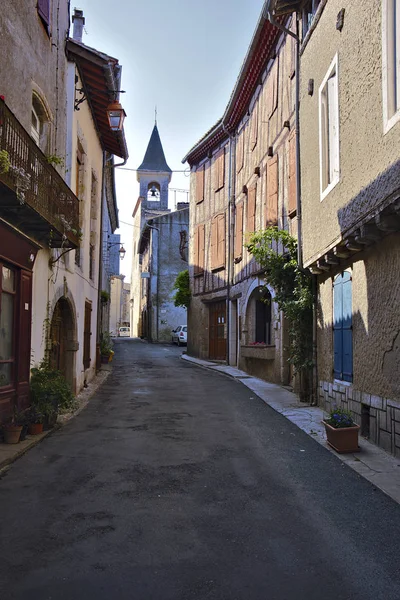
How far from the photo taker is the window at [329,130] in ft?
27.7

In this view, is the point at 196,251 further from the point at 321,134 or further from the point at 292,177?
the point at 321,134

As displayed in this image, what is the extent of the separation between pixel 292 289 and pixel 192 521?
7.70 metres

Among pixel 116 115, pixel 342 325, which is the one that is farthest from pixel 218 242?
pixel 342 325

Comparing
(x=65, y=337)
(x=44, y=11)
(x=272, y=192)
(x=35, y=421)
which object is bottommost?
(x=35, y=421)

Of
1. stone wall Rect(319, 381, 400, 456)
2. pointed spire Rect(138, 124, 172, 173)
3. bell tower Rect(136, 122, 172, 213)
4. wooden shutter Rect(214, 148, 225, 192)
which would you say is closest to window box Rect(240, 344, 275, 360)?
stone wall Rect(319, 381, 400, 456)

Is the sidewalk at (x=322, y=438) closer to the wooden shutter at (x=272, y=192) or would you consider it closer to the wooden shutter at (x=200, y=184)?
the wooden shutter at (x=272, y=192)

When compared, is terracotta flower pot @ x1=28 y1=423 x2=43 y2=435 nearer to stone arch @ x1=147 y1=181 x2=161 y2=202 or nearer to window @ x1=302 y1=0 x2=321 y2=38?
window @ x1=302 y1=0 x2=321 y2=38

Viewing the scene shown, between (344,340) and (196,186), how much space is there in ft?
52.3

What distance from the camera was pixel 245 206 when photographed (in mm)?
17500

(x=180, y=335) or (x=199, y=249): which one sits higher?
(x=199, y=249)

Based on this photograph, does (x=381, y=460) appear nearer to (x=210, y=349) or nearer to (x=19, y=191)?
(x=19, y=191)

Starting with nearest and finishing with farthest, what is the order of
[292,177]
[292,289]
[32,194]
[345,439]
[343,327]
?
1. [345,439]
2. [32,194]
3. [343,327]
4. [292,289]
5. [292,177]

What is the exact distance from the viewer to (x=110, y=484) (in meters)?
5.10

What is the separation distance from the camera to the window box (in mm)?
14103
